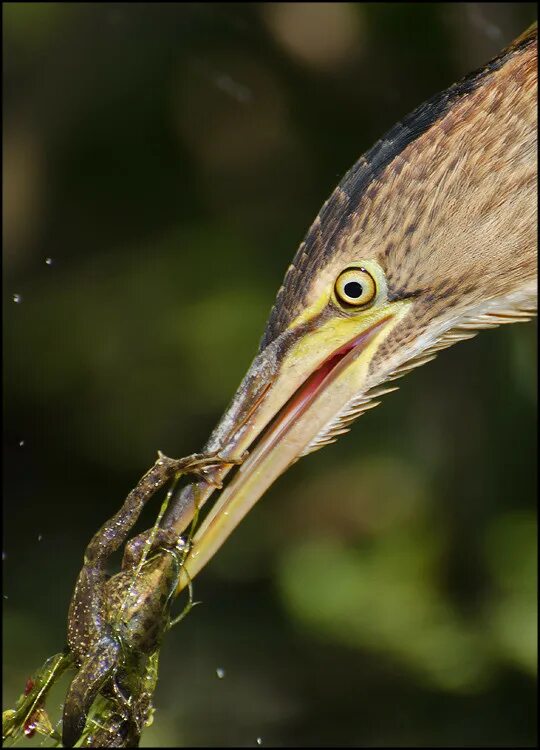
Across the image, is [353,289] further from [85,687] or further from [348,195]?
[85,687]

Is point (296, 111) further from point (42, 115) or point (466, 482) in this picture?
point (466, 482)

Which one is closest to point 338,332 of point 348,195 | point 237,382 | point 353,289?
point 353,289

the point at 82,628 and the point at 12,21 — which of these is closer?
the point at 82,628

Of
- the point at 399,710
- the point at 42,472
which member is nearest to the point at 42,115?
the point at 42,472

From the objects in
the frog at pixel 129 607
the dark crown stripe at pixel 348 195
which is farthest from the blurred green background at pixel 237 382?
the dark crown stripe at pixel 348 195

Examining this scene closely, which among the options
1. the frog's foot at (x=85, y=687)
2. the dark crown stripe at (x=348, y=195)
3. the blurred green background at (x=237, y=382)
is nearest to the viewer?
the frog's foot at (x=85, y=687)

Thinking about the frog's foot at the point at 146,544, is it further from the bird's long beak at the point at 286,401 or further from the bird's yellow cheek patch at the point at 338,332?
the bird's yellow cheek patch at the point at 338,332
